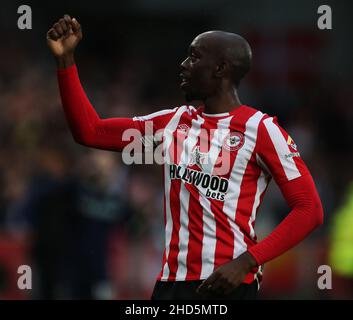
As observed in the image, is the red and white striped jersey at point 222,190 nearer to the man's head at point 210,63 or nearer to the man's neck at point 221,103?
the man's neck at point 221,103

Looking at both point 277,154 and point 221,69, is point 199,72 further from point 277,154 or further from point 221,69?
point 277,154

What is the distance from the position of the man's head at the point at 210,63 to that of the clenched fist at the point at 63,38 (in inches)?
23.8

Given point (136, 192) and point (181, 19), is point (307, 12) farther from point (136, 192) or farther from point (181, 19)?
point (136, 192)

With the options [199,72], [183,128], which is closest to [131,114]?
[183,128]

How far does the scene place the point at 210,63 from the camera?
571 centimetres

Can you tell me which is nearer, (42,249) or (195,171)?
(195,171)

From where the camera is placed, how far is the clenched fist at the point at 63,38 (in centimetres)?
557

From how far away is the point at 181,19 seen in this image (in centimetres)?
1889

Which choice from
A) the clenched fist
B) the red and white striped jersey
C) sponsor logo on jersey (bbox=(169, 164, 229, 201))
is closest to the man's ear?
the red and white striped jersey

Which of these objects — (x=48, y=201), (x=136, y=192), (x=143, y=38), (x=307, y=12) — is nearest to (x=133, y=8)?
(x=143, y=38)

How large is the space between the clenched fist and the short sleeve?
Answer: 108cm

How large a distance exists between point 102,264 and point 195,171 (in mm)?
5232

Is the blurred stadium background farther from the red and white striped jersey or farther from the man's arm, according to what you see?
the red and white striped jersey

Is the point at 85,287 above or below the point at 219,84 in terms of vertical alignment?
below
